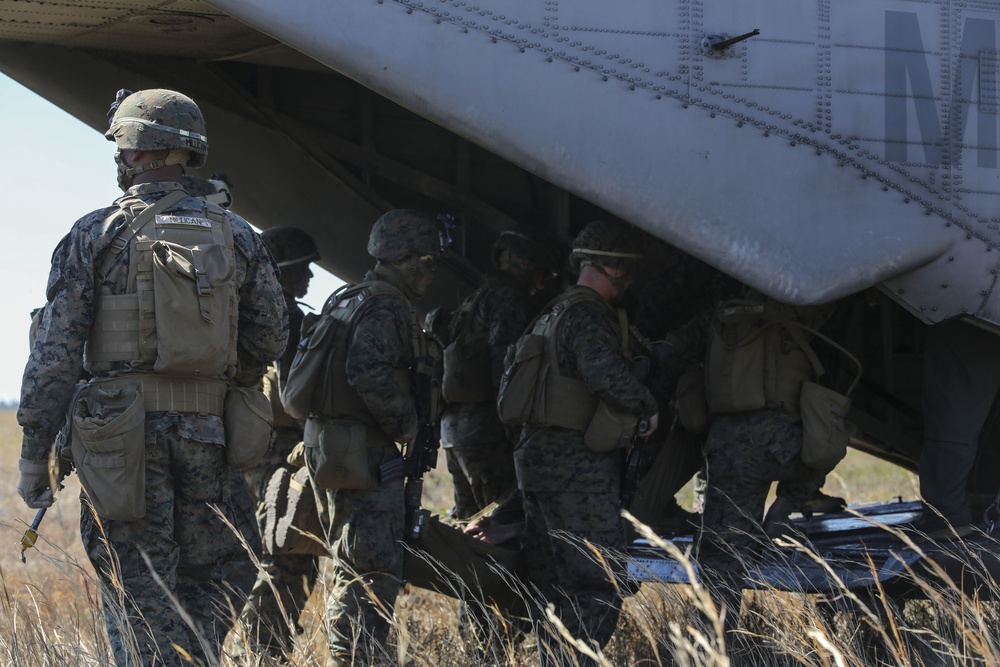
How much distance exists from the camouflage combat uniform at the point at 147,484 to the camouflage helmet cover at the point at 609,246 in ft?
5.74

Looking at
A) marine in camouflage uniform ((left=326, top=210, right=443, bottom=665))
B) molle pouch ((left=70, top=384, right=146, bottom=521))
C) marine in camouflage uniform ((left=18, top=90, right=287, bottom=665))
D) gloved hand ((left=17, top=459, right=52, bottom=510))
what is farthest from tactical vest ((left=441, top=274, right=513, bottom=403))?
gloved hand ((left=17, top=459, right=52, bottom=510))

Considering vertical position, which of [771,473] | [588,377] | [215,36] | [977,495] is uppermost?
[215,36]

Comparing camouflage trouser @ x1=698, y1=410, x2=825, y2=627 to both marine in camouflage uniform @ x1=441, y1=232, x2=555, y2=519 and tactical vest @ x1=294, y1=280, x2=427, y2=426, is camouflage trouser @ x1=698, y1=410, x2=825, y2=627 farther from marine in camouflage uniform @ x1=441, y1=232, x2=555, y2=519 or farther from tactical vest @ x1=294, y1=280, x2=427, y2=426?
tactical vest @ x1=294, y1=280, x2=427, y2=426

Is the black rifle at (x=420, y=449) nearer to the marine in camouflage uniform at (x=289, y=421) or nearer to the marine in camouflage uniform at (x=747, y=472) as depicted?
the marine in camouflage uniform at (x=289, y=421)

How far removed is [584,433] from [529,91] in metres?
1.53

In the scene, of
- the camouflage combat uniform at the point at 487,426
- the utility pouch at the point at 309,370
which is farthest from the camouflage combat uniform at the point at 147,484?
the camouflage combat uniform at the point at 487,426

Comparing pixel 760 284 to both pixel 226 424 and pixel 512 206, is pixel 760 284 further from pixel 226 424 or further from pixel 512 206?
pixel 512 206

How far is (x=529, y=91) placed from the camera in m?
4.44

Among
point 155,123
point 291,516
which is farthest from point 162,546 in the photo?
point 291,516

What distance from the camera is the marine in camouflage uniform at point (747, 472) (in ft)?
16.8

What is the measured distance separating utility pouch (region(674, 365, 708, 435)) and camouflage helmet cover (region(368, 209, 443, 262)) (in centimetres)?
134

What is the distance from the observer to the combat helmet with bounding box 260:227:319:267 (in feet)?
20.8

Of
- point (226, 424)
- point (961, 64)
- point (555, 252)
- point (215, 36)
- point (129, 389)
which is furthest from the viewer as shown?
point (555, 252)

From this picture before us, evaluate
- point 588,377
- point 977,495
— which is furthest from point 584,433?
point 977,495
